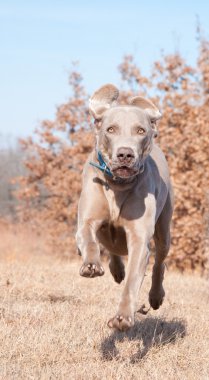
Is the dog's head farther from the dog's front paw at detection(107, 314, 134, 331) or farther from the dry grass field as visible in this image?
the dry grass field

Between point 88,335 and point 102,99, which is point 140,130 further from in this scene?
point 88,335

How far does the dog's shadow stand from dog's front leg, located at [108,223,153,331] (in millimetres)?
748

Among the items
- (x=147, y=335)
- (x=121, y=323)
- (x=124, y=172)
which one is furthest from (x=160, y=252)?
(x=121, y=323)

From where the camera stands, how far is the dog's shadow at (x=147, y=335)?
559 centimetres

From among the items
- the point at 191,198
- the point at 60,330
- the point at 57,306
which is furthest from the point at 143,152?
the point at 191,198

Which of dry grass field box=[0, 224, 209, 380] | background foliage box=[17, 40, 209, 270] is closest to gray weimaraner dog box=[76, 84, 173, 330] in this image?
dry grass field box=[0, 224, 209, 380]

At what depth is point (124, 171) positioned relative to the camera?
493cm

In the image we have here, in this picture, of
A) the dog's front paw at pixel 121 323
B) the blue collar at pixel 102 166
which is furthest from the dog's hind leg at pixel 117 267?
the dog's front paw at pixel 121 323

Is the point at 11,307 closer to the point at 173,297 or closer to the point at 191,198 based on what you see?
the point at 173,297

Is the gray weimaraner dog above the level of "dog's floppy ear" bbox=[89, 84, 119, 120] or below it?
below

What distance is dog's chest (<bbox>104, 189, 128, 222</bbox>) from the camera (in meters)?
5.29

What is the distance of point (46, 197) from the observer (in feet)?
63.5

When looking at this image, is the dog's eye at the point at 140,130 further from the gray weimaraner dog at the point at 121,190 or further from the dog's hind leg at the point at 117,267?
the dog's hind leg at the point at 117,267

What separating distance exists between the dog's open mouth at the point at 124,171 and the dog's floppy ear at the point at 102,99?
68 cm
